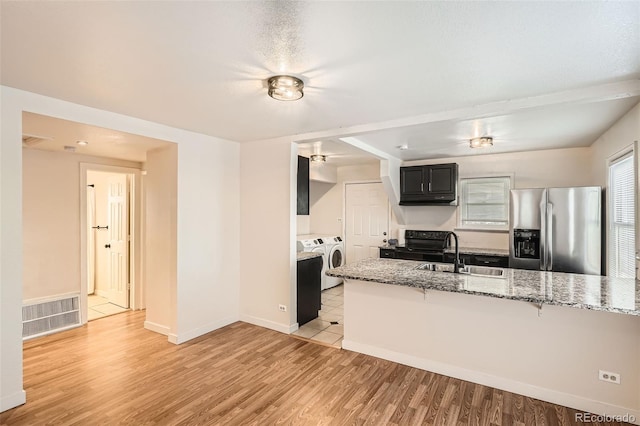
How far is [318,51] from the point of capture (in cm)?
186

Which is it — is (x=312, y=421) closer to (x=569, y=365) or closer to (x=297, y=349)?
(x=297, y=349)

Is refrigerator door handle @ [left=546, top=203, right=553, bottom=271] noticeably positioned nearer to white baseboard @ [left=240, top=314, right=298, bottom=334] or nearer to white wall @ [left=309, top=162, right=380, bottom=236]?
white wall @ [left=309, top=162, right=380, bottom=236]

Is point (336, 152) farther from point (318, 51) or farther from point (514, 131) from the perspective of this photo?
point (318, 51)

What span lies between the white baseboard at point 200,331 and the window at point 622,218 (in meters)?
4.37

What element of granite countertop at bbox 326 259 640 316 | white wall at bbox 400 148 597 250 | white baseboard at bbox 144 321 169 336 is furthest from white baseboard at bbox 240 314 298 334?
white wall at bbox 400 148 597 250

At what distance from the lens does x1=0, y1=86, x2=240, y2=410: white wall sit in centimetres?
239

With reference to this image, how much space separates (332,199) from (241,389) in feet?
14.8

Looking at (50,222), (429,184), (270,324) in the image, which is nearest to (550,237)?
(429,184)

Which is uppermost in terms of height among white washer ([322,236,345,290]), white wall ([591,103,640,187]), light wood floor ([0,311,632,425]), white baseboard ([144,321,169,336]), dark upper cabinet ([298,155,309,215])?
white wall ([591,103,640,187])

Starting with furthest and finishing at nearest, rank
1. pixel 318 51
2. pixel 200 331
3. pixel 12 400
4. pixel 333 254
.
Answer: pixel 333 254 → pixel 200 331 → pixel 12 400 → pixel 318 51

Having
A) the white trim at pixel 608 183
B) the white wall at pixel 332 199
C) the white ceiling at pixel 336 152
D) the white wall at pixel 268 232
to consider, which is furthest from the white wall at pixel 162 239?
the white trim at pixel 608 183

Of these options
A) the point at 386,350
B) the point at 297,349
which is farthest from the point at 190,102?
the point at 386,350

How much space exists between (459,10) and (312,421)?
8.55ft

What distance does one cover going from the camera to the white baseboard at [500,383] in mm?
2309
